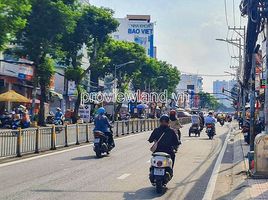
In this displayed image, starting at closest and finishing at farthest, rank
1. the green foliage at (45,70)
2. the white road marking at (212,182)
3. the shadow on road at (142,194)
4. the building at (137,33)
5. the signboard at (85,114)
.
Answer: the shadow on road at (142,194)
the white road marking at (212,182)
the signboard at (85,114)
the green foliage at (45,70)
the building at (137,33)

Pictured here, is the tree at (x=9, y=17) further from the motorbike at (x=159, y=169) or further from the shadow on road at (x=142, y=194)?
the motorbike at (x=159, y=169)

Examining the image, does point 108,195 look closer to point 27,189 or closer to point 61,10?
point 27,189

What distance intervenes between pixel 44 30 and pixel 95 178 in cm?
2306

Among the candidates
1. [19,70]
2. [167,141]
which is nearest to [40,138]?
[167,141]

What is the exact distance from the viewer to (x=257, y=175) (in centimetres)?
1295

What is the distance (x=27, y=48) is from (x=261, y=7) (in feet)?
78.7

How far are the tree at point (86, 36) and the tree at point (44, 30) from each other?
219 inches

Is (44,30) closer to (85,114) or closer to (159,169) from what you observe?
(85,114)

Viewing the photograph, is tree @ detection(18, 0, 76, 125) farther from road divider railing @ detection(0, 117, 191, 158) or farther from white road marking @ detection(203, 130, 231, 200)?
white road marking @ detection(203, 130, 231, 200)

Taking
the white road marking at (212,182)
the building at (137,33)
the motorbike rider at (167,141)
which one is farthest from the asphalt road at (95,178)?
the building at (137,33)

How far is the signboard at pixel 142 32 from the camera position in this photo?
127625 mm

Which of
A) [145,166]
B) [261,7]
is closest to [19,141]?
[145,166]

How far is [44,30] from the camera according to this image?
34.3 m

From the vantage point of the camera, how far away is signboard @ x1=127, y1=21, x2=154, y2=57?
12762 cm
